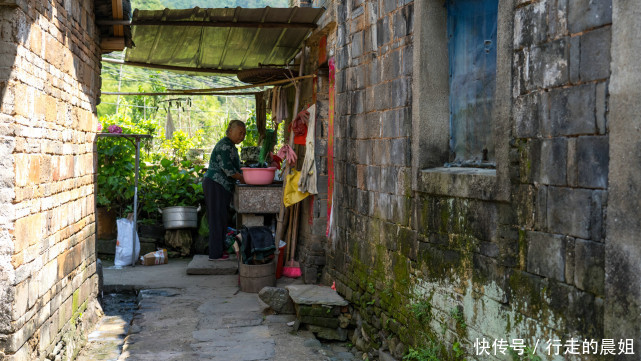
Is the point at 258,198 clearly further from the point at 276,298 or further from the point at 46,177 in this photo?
the point at 46,177

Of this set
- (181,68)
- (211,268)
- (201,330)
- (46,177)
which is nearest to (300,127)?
(211,268)

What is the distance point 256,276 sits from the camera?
7598mm

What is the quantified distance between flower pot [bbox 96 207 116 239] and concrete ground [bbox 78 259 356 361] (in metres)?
1.95

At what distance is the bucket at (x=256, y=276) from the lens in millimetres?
7594

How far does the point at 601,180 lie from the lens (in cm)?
288

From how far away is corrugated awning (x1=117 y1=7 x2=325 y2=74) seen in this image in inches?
305

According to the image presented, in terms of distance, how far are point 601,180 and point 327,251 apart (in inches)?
181

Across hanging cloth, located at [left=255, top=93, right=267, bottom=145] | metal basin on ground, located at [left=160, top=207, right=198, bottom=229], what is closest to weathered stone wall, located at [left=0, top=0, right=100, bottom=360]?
metal basin on ground, located at [left=160, top=207, right=198, bottom=229]

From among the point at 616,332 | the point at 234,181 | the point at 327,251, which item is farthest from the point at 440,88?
the point at 234,181

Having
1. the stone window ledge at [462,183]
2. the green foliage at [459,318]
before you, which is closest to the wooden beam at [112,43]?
the stone window ledge at [462,183]

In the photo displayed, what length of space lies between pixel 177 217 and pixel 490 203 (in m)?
7.15

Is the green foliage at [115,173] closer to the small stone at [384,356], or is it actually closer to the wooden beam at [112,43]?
the wooden beam at [112,43]

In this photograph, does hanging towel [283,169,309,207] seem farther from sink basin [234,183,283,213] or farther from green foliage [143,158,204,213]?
green foliage [143,158,204,213]

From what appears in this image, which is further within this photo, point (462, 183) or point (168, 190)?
point (168, 190)
